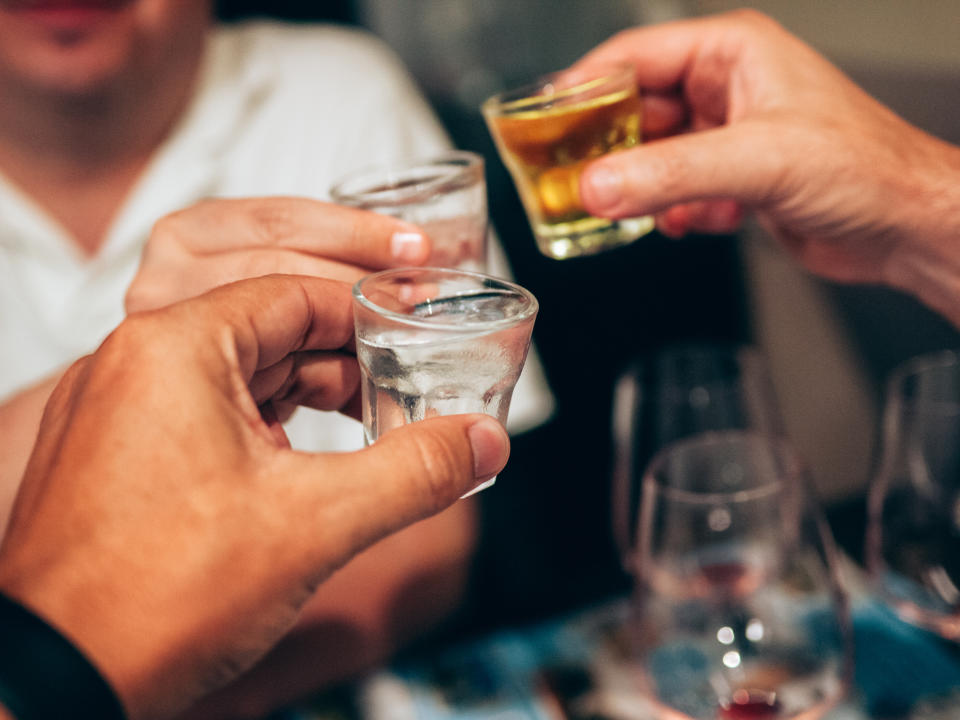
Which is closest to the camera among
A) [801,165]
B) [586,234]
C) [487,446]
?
[487,446]

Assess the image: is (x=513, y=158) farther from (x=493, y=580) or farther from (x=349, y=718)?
(x=493, y=580)

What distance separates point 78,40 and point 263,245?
699mm

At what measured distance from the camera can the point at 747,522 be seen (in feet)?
2.35

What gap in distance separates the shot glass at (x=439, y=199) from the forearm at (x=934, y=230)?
1.67 feet

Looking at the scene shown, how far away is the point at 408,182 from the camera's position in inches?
37.9

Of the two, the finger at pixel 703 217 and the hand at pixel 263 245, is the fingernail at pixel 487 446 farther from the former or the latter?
the finger at pixel 703 217

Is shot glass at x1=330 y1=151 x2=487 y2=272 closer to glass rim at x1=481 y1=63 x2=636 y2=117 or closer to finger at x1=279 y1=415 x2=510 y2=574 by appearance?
glass rim at x1=481 y1=63 x2=636 y2=117

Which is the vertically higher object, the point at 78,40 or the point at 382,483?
the point at 78,40

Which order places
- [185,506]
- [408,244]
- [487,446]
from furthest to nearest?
[408,244] → [487,446] → [185,506]

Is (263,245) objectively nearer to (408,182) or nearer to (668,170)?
(408,182)

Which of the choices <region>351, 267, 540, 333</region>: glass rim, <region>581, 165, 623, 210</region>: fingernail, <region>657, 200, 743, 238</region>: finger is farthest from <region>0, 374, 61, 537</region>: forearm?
<region>657, 200, 743, 238</region>: finger

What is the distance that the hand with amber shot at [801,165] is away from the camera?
37.1 inches

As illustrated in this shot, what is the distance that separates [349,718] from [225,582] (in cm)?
53

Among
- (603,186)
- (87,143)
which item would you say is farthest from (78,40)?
(603,186)
